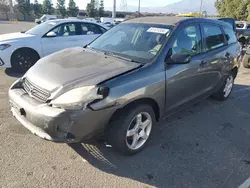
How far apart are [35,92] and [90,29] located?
5.25 meters

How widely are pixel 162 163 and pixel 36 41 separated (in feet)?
17.0

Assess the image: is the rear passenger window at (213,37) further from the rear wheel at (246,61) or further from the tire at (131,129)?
the rear wheel at (246,61)

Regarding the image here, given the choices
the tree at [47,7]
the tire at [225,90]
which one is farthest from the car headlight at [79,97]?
the tree at [47,7]

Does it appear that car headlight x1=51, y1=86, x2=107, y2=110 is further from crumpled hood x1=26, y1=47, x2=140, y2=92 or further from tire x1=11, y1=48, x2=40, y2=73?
tire x1=11, y1=48, x2=40, y2=73

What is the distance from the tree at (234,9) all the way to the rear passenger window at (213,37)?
96.3 feet

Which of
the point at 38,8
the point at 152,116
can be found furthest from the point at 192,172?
the point at 38,8

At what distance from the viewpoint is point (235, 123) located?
4.21m

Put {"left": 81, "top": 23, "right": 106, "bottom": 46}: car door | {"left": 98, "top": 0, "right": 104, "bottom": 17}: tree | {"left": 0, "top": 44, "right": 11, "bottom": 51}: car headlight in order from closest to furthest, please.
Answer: {"left": 0, "top": 44, "right": 11, "bottom": 51}: car headlight < {"left": 81, "top": 23, "right": 106, "bottom": 46}: car door < {"left": 98, "top": 0, "right": 104, "bottom": 17}: tree

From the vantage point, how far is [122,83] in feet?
8.84

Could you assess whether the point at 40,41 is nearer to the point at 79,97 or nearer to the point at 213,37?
the point at 213,37

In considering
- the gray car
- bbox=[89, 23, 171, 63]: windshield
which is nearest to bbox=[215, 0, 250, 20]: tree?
the gray car

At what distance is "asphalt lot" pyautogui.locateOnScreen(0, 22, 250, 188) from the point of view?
2635 millimetres

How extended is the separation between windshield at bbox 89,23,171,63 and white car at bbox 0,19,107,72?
3175mm

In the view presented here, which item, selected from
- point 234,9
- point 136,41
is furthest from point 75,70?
point 234,9
